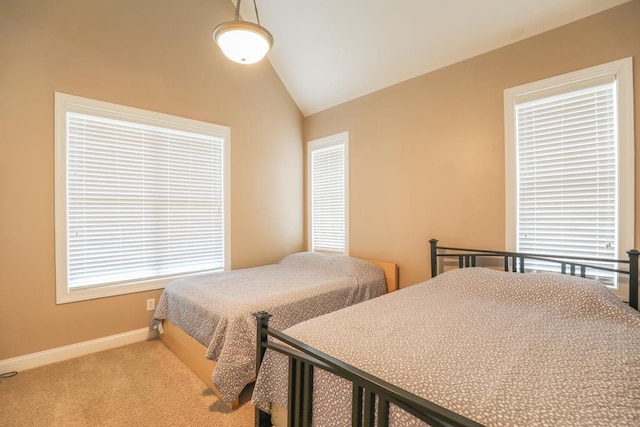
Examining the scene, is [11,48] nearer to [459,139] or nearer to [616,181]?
[459,139]

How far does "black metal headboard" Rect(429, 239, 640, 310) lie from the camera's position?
5.99ft

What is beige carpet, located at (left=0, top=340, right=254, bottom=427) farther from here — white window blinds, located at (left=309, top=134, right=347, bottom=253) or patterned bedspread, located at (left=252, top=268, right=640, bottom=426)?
white window blinds, located at (left=309, top=134, right=347, bottom=253)

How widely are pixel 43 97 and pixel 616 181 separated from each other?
168 inches

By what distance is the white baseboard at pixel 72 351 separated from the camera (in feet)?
7.31

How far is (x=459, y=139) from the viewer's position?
2.66m

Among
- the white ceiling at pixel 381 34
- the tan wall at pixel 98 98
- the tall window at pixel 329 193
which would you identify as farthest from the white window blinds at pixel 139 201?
the white ceiling at pixel 381 34

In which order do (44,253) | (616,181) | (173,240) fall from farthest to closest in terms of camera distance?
(173,240), (44,253), (616,181)

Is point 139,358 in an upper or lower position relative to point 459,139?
lower

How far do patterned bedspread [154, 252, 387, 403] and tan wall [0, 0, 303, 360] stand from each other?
663 millimetres

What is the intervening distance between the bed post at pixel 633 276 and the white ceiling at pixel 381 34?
1.65 m

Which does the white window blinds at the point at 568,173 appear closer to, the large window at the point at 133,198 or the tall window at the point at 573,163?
the tall window at the point at 573,163

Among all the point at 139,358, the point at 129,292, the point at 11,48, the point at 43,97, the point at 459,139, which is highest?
the point at 11,48

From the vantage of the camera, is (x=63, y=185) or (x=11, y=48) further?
(x=63, y=185)

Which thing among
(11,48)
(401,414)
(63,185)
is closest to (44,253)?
(63,185)
